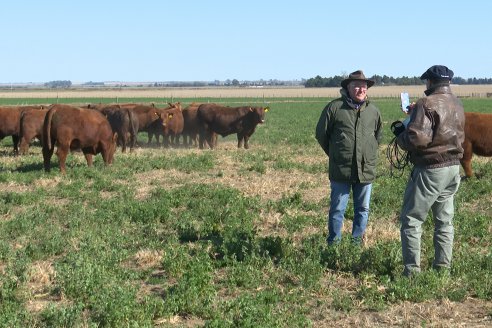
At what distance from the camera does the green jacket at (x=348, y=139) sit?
7.87 m

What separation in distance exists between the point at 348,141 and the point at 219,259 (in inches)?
78.9

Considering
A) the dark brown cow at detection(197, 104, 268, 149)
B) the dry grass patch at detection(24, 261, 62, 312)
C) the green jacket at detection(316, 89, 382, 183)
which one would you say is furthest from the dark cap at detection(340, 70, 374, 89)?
the dark brown cow at detection(197, 104, 268, 149)

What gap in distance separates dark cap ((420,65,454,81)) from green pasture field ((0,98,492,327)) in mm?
1900

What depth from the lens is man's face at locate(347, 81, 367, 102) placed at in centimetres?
788

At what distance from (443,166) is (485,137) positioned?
8.05m

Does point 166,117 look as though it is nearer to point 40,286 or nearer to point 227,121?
point 227,121

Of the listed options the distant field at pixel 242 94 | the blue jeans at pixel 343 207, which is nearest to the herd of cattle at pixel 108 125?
the blue jeans at pixel 343 207

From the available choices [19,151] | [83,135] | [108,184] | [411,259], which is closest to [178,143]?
[19,151]

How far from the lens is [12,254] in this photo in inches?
320

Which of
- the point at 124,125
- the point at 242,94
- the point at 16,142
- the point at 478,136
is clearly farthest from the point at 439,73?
the point at 242,94

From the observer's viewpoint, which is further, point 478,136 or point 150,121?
point 150,121

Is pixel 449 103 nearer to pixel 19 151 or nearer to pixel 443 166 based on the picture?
pixel 443 166

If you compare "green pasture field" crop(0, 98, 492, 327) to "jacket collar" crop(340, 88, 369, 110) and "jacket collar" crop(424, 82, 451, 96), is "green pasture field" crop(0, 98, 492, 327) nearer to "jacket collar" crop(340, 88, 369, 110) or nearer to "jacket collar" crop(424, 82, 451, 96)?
"jacket collar" crop(340, 88, 369, 110)

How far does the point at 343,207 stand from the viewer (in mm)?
7918
